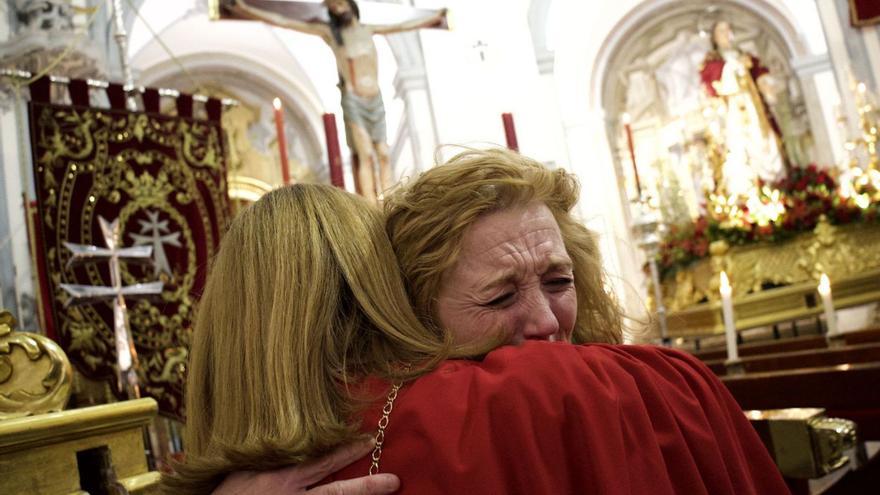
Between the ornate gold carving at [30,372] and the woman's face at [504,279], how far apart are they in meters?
0.73

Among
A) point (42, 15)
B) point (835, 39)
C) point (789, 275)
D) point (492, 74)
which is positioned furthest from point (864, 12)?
point (42, 15)

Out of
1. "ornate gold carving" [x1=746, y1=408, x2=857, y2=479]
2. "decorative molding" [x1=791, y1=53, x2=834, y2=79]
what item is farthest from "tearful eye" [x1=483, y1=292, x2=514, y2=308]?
"decorative molding" [x1=791, y1=53, x2=834, y2=79]

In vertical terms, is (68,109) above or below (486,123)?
below

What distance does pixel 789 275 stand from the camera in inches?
263

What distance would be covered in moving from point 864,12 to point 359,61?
17.4 feet

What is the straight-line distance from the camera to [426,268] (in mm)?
1117

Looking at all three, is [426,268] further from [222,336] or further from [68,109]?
[68,109]

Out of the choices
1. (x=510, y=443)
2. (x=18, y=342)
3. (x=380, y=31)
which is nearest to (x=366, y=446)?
(x=510, y=443)

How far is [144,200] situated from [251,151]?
32.6 ft

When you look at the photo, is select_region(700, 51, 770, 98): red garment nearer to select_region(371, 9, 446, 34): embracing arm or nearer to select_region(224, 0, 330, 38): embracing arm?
select_region(371, 9, 446, 34): embracing arm

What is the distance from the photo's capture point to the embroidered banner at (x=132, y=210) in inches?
119

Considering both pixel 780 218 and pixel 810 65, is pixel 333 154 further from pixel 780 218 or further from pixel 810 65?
pixel 810 65

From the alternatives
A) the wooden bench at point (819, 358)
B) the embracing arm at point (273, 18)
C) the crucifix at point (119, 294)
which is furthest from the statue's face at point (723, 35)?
the crucifix at point (119, 294)

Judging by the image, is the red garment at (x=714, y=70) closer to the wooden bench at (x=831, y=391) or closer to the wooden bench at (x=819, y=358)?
the wooden bench at (x=819, y=358)
